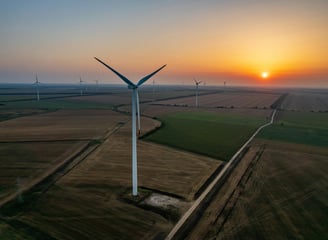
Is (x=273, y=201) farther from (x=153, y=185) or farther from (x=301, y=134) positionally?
(x=301, y=134)

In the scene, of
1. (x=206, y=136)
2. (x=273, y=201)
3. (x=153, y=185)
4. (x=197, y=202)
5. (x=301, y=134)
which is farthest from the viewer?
(x=301, y=134)

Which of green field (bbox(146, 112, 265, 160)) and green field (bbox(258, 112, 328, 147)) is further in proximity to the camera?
green field (bbox(258, 112, 328, 147))

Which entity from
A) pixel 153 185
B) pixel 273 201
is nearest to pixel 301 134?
pixel 273 201

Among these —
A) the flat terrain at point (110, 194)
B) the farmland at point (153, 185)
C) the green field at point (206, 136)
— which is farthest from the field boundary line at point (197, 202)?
the green field at point (206, 136)

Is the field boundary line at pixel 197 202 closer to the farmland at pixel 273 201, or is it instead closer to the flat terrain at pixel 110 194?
the flat terrain at pixel 110 194

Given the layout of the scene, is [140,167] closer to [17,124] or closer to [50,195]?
[50,195]

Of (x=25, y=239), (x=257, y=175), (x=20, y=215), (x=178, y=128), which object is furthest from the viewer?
(x=178, y=128)

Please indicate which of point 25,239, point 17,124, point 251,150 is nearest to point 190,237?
point 25,239

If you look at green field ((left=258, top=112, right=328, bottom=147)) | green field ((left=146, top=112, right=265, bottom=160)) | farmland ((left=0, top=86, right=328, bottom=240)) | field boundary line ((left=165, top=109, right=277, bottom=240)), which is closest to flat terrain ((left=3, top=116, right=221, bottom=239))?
farmland ((left=0, top=86, right=328, bottom=240))

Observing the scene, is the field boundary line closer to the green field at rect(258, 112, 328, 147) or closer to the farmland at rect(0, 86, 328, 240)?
the farmland at rect(0, 86, 328, 240)
